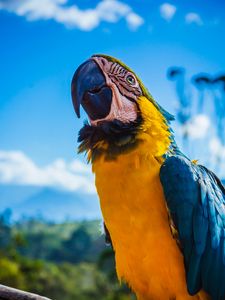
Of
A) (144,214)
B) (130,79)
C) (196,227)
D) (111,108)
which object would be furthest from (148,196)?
(130,79)

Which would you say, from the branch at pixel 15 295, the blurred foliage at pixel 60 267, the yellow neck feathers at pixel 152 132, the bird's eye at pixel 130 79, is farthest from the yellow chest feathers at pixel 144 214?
the blurred foliage at pixel 60 267

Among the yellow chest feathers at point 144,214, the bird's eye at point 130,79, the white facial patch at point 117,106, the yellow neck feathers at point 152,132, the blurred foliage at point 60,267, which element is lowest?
the yellow chest feathers at point 144,214

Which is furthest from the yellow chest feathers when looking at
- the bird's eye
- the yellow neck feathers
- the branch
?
the branch

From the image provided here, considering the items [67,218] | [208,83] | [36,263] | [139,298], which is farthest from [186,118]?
[67,218]

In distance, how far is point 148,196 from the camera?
188 centimetres

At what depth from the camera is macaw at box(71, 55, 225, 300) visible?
1870 millimetres

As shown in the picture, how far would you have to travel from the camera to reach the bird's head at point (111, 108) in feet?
6.31

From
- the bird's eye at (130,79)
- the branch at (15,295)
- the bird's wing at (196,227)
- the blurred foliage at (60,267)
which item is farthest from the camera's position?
the blurred foliage at (60,267)

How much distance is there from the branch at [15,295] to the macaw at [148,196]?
1.35ft

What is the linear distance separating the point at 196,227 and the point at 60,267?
1745 cm

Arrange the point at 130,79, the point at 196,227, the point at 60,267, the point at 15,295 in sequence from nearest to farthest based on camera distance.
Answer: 1. the point at 15,295
2. the point at 196,227
3. the point at 130,79
4. the point at 60,267

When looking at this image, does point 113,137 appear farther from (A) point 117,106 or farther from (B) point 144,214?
(B) point 144,214

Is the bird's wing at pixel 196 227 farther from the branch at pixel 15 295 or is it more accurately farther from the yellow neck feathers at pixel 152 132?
the branch at pixel 15 295

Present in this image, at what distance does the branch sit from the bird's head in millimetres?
541
